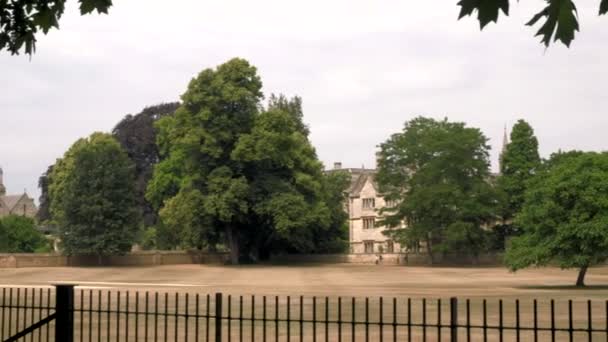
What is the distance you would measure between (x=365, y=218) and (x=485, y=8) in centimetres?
11520

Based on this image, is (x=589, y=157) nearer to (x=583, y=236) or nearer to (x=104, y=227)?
(x=583, y=236)

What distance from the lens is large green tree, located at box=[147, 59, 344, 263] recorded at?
80.0 meters

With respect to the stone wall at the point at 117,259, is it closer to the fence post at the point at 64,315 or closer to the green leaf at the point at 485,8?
the fence post at the point at 64,315

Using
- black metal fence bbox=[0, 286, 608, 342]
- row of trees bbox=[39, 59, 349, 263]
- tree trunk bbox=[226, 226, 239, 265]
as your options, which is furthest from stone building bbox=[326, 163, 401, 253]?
black metal fence bbox=[0, 286, 608, 342]

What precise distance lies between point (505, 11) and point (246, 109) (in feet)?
267

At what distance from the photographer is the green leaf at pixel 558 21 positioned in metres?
4.26

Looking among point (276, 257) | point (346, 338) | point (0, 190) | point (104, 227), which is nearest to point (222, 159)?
point (104, 227)

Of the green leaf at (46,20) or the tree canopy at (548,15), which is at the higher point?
the green leaf at (46,20)

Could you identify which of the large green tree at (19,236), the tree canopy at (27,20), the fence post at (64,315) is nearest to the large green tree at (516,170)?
the large green tree at (19,236)

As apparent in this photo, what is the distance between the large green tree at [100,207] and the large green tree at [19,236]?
10.0m

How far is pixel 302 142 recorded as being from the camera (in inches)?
3460

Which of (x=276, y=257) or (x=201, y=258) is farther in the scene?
(x=276, y=257)

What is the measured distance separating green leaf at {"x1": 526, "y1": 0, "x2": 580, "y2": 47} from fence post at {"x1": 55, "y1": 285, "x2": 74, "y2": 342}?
23.7 feet

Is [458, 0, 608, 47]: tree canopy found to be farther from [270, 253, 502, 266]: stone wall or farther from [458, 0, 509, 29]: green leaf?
[270, 253, 502, 266]: stone wall
